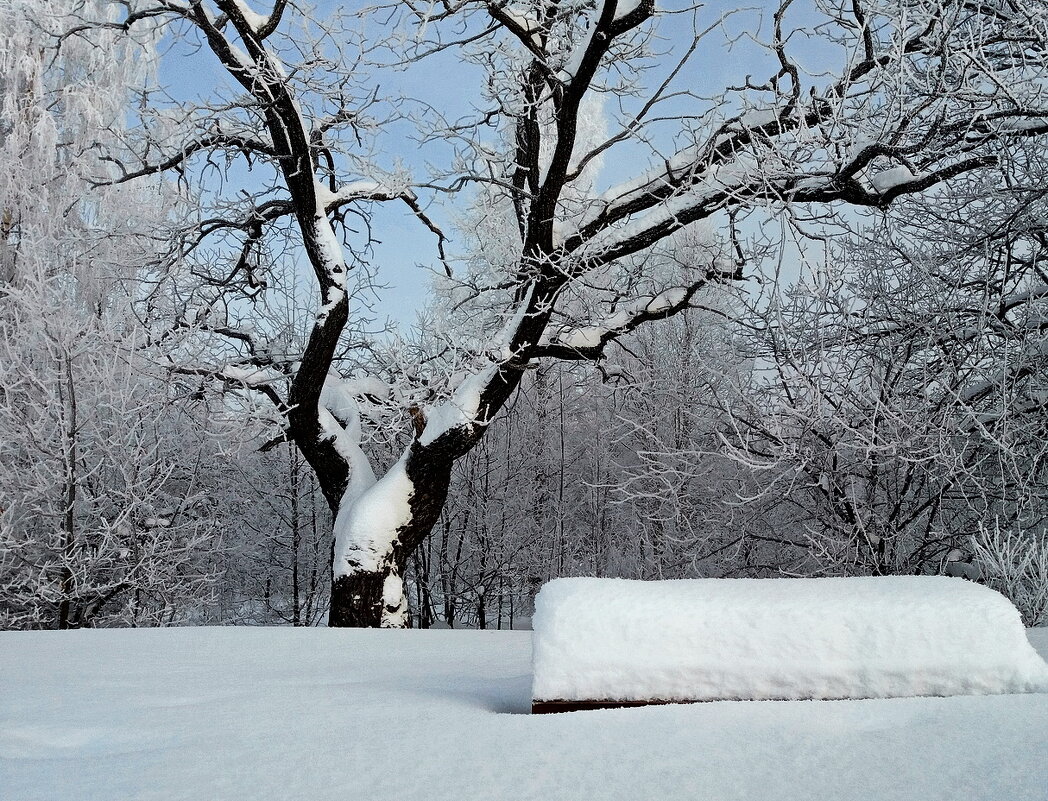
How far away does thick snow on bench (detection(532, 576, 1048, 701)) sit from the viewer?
6.37 ft

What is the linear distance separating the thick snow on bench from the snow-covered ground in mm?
143

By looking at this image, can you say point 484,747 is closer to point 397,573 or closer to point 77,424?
point 397,573

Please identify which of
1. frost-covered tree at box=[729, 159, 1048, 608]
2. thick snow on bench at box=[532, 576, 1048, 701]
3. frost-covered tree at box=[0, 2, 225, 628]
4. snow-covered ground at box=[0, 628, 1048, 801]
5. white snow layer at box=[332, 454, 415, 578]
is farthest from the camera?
frost-covered tree at box=[0, 2, 225, 628]

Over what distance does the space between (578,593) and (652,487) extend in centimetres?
1155

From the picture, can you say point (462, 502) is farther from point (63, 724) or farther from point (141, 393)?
point (63, 724)

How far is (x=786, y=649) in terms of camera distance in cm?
198

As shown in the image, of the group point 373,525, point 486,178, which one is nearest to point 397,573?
point 373,525

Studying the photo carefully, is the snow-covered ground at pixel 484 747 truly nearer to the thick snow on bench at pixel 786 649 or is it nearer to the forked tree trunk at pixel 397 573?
the thick snow on bench at pixel 786 649

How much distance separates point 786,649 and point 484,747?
0.88m

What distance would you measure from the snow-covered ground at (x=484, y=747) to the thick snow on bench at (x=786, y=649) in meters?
0.14

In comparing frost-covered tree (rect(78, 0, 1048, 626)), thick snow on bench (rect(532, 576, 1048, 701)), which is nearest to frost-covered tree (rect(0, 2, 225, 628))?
frost-covered tree (rect(78, 0, 1048, 626))

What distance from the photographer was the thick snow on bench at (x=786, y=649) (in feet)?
6.37

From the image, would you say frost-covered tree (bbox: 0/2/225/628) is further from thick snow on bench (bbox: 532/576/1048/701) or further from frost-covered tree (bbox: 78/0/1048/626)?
thick snow on bench (bbox: 532/576/1048/701)

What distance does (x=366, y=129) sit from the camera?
25.4 feet
